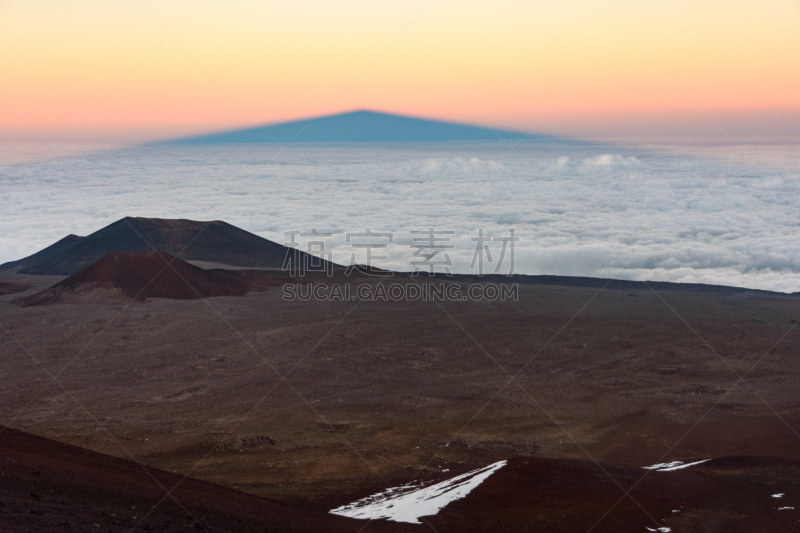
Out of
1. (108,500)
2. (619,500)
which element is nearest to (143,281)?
(619,500)

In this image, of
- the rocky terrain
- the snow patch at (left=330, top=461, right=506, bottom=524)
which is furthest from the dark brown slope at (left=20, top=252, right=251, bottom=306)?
the snow patch at (left=330, top=461, right=506, bottom=524)

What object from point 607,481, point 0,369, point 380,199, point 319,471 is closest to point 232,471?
point 319,471

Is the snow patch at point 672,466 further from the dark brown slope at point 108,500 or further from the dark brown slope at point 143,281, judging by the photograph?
the dark brown slope at point 143,281

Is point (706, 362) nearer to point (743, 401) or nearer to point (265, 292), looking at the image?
point (743, 401)

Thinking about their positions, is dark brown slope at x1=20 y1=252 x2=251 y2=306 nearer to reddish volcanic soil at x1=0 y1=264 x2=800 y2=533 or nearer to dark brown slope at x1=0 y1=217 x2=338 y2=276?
reddish volcanic soil at x1=0 y1=264 x2=800 y2=533

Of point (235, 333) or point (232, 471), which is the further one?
point (235, 333)

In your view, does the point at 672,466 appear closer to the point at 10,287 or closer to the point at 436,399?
the point at 436,399
